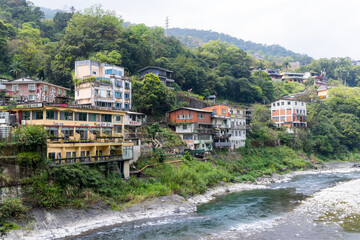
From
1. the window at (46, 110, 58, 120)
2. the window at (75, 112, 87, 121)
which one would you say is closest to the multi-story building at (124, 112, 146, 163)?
the window at (75, 112, 87, 121)

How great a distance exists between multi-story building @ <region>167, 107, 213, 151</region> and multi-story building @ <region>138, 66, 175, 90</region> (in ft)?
44.2

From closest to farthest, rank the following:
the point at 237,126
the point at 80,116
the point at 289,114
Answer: the point at 80,116 → the point at 237,126 → the point at 289,114

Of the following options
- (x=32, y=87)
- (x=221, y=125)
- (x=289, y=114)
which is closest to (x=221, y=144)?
(x=221, y=125)

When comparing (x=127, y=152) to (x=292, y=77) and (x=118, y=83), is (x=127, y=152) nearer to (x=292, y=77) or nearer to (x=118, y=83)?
(x=118, y=83)

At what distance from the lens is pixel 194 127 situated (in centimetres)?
4747

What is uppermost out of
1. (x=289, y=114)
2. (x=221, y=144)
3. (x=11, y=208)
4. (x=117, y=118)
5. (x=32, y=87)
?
(x=32, y=87)

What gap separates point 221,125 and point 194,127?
8040mm

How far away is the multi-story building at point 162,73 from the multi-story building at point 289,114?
28.9 meters

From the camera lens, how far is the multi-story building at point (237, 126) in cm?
5594

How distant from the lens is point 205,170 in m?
40.9

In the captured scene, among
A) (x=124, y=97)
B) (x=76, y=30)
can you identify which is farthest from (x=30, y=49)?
(x=124, y=97)

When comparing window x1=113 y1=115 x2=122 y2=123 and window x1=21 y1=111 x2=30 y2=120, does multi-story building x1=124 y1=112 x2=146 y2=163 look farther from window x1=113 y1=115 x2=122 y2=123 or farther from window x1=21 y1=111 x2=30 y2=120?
window x1=21 y1=111 x2=30 y2=120

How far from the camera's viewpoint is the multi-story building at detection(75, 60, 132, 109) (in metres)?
44.5

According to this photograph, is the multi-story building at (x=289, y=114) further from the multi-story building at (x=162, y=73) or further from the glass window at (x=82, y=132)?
the glass window at (x=82, y=132)
